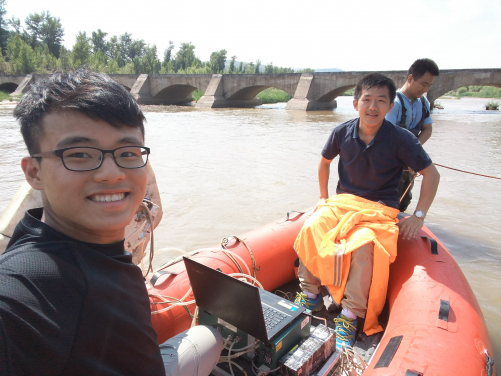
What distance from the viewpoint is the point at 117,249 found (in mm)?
924

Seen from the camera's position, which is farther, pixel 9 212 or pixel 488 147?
pixel 488 147

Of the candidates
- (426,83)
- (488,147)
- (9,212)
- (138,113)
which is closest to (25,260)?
(138,113)

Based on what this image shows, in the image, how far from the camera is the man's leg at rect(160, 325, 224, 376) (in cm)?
118

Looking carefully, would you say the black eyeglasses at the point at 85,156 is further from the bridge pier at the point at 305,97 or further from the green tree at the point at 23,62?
the green tree at the point at 23,62

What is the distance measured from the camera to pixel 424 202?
7.33 feet

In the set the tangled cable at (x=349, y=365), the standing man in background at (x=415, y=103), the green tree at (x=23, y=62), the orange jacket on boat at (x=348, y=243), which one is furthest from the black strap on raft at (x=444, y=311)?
the green tree at (x=23, y=62)

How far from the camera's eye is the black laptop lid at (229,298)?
129 cm

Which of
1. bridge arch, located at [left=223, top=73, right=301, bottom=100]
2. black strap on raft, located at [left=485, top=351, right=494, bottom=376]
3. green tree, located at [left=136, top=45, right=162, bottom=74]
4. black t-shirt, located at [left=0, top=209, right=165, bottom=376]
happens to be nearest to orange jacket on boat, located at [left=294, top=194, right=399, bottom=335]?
black strap on raft, located at [left=485, top=351, right=494, bottom=376]

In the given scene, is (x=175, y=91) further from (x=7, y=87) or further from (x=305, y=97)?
(x=7, y=87)

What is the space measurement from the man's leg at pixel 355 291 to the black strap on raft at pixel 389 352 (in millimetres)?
344

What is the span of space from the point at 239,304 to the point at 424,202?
147 cm

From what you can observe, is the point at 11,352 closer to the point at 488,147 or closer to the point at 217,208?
the point at 217,208

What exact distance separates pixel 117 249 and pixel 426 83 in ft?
9.47

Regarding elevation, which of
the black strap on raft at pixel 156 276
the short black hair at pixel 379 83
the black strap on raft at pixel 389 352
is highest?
the short black hair at pixel 379 83
